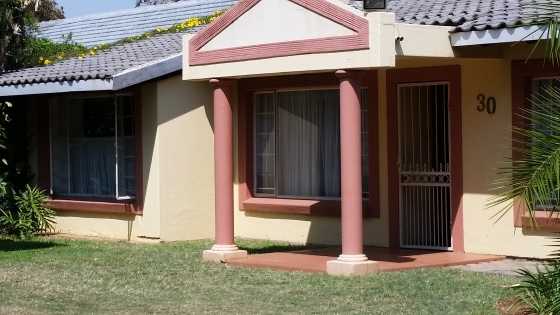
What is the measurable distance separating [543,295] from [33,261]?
727cm

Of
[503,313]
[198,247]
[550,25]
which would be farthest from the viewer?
[198,247]

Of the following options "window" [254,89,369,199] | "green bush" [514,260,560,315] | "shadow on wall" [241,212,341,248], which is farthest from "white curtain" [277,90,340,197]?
"green bush" [514,260,560,315]

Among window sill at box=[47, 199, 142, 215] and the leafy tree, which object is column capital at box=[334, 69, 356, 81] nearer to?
window sill at box=[47, 199, 142, 215]

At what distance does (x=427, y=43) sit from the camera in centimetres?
1285

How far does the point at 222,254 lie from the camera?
46.1ft

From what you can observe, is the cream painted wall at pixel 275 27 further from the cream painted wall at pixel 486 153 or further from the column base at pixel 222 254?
the column base at pixel 222 254

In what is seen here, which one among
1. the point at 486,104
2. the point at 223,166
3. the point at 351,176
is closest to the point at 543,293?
the point at 351,176

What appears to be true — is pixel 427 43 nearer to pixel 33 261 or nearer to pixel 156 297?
pixel 156 297

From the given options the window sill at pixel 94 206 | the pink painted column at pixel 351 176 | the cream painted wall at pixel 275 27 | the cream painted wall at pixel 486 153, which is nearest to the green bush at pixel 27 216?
the window sill at pixel 94 206

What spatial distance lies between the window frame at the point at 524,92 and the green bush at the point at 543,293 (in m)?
3.77

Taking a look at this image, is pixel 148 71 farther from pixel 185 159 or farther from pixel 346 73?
pixel 346 73

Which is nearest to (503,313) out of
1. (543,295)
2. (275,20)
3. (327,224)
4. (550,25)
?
(543,295)

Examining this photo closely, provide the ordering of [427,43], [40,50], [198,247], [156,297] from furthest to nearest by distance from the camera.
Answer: [40,50], [198,247], [427,43], [156,297]

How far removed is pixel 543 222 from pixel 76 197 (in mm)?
8466
